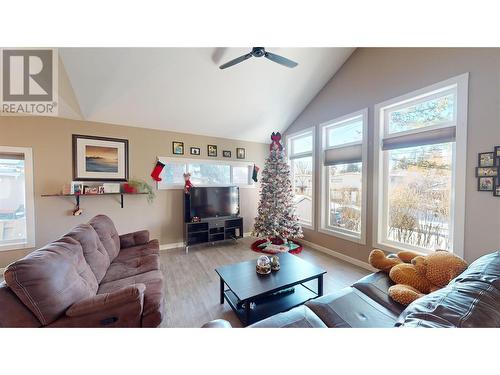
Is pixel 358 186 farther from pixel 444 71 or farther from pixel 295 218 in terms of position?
pixel 444 71

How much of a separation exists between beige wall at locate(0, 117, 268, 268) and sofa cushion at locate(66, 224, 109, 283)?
1695 millimetres

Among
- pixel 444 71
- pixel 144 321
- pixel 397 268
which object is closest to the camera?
pixel 144 321

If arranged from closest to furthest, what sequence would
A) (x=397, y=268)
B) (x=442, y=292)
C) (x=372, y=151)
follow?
(x=442, y=292), (x=397, y=268), (x=372, y=151)

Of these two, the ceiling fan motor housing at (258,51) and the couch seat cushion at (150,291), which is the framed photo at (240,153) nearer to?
the ceiling fan motor housing at (258,51)

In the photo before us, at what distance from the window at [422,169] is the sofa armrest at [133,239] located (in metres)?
3.40

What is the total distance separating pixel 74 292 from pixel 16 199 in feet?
9.09

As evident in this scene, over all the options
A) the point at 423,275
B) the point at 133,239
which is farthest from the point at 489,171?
the point at 133,239

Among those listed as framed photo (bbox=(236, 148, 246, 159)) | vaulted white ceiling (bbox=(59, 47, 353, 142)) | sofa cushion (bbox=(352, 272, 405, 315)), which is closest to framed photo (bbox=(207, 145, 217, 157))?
vaulted white ceiling (bbox=(59, 47, 353, 142))

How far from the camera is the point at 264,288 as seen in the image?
1.62 meters

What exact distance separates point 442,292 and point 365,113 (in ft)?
8.96

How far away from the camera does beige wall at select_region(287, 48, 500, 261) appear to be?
1.82m

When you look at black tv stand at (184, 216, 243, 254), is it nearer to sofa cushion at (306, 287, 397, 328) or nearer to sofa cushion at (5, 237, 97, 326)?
sofa cushion at (5, 237, 97, 326)
